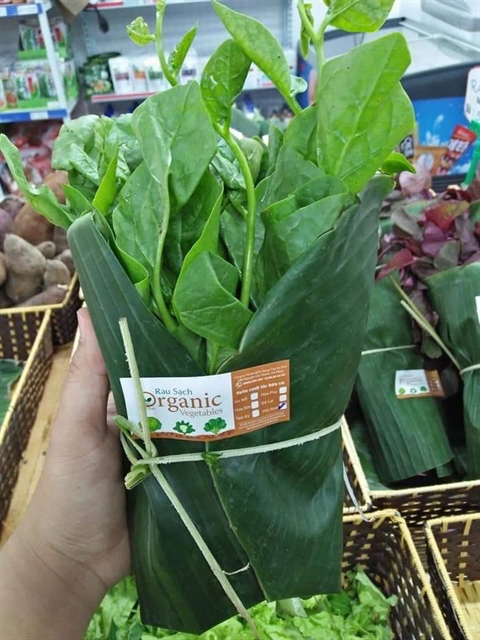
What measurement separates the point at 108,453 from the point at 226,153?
0.35m

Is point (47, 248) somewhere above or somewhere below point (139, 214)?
below

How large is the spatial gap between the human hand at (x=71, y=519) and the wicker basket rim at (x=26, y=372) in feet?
1.35

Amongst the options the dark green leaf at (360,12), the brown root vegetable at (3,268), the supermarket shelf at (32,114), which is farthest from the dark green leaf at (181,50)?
the supermarket shelf at (32,114)

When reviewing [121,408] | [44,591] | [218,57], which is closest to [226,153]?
[218,57]

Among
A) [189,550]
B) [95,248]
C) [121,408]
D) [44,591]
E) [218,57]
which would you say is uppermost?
[218,57]

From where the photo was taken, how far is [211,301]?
42cm

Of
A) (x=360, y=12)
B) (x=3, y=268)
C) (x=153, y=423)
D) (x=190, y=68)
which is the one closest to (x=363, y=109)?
(x=360, y=12)

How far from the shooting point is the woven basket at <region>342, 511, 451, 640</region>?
2.48 feet

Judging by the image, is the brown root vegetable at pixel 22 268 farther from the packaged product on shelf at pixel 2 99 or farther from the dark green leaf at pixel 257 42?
the packaged product on shelf at pixel 2 99

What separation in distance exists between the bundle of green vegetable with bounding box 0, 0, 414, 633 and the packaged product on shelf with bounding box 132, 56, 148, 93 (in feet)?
8.04

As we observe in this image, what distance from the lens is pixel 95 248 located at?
44 centimetres

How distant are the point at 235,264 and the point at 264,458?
16 centimetres

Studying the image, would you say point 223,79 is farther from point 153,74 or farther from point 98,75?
point 98,75

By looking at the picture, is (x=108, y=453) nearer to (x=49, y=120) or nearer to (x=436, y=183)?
(x=436, y=183)
